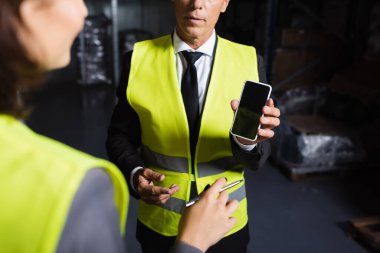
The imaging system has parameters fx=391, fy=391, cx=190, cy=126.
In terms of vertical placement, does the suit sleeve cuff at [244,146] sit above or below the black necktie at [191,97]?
below

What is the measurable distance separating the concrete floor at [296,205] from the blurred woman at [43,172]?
8.36ft

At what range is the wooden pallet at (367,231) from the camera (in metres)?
3.04

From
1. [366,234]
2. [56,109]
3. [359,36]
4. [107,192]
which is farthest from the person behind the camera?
[56,109]

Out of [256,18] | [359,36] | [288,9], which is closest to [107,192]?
[359,36]

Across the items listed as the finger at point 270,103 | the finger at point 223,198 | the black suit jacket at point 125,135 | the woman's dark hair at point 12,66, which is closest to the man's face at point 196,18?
the black suit jacket at point 125,135

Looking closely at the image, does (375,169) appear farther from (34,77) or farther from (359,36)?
(34,77)

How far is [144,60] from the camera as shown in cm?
169

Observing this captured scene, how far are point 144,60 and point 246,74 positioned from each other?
0.44 meters

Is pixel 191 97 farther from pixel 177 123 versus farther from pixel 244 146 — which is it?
pixel 244 146

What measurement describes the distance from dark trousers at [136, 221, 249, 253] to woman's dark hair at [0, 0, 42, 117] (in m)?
1.12

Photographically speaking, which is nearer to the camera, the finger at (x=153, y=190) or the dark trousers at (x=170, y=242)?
the finger at (x=153, y=190)

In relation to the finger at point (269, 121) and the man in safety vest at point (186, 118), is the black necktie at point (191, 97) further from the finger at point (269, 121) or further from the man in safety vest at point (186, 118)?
the finger at point (269, 121)

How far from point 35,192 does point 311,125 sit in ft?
13.9

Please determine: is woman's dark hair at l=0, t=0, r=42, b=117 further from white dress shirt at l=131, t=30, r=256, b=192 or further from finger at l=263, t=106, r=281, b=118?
white dress shirt at l=131, t=30, r=256, b=192
